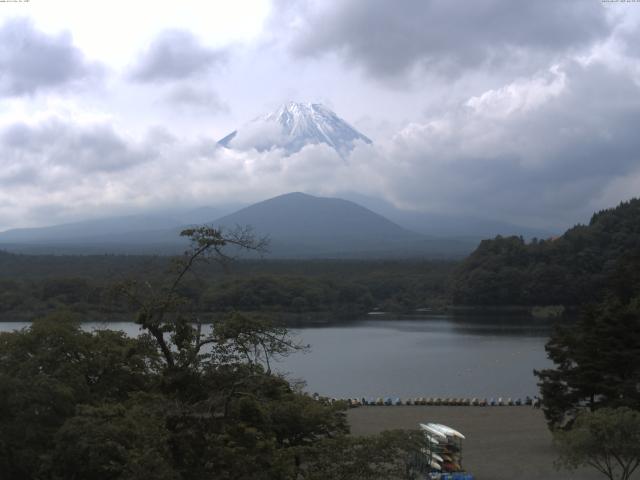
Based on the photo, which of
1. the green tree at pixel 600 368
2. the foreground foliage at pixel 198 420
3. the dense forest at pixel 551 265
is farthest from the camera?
the dense forest at pixel 551 265

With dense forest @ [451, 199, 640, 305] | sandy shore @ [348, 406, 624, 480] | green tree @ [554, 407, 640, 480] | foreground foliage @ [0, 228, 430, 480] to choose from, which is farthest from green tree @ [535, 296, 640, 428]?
dense forest @ [451, 199, 640, 305]

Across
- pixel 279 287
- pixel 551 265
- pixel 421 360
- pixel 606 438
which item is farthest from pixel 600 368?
pixel 551 265

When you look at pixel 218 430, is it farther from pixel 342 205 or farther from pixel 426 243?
pixel 342 205

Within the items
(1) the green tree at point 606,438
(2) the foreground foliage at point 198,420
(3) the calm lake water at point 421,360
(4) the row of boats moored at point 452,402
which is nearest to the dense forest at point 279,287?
(3) the calm lake water at point 421,360

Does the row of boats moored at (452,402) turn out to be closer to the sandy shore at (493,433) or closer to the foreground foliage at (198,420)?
the sandy shore at (493,433)

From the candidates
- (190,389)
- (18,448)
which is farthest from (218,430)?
(18,448)

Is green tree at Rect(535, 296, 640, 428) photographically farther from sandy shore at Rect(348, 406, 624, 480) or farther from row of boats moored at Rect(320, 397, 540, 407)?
row of boats moored at Rect(320, 397, 540, 407)

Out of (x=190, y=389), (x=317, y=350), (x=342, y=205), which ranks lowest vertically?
(x=317, y=350)
